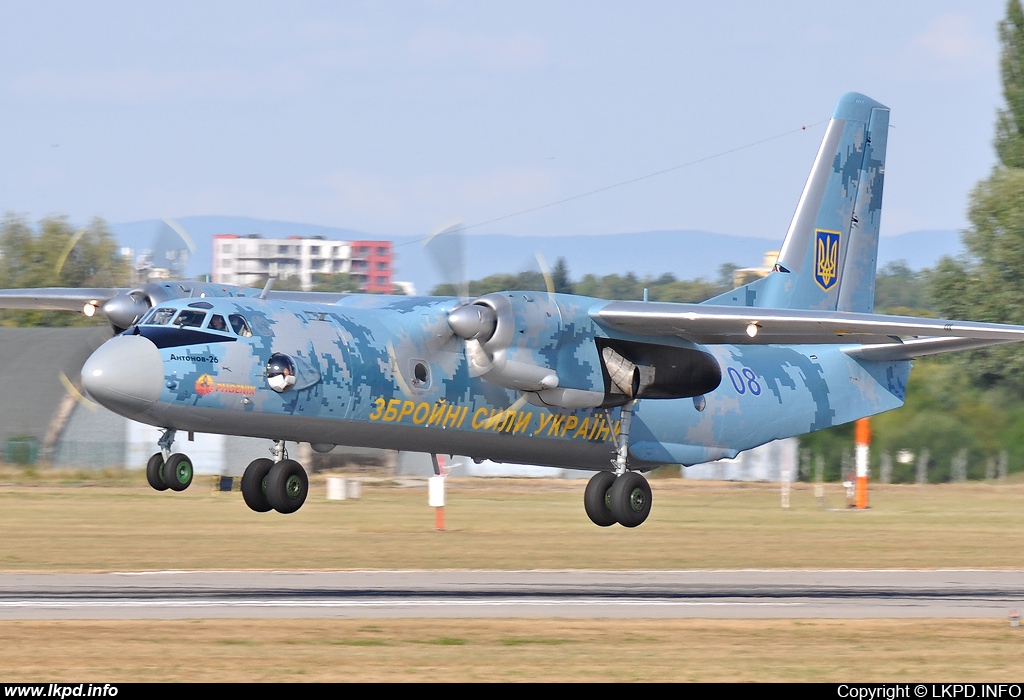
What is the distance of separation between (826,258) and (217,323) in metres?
13.0

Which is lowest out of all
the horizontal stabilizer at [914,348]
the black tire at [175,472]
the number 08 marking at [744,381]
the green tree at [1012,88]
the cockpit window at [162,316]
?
the black tire at [175,472]

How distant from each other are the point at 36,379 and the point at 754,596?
108ft

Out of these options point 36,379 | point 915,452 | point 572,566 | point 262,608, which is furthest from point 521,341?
point 36,379

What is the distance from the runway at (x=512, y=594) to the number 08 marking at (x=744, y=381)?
11.1 feet

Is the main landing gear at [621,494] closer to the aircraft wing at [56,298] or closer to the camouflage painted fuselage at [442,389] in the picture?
the camouflage painted fuselage at [442,389]

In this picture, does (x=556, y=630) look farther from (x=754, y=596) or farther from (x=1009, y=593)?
(x=1009, y=593)

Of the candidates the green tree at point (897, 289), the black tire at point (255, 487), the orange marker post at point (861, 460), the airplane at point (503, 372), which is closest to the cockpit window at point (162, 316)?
the airplane at point (503, 372)

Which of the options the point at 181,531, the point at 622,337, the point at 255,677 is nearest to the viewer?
the point at 255,677

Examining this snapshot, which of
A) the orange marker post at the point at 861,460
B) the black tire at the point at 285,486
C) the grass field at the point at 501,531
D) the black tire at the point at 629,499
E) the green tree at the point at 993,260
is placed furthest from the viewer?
the green tree at the point at 993,260

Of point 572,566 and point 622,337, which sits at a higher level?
point 622,337

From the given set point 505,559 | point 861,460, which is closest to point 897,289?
point 861,460

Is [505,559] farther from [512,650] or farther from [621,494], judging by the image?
[512,650]

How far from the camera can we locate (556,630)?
1886 centimetres

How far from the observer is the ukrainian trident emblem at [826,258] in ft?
86.3
